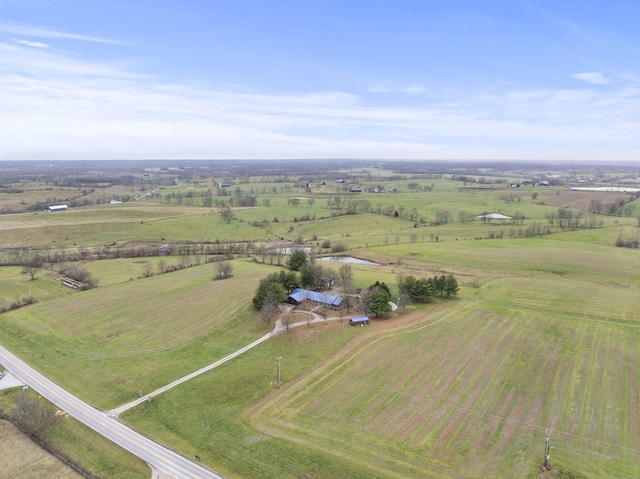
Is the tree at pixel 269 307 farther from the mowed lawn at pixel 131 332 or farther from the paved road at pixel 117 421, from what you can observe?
the paved road at pixel 117 421

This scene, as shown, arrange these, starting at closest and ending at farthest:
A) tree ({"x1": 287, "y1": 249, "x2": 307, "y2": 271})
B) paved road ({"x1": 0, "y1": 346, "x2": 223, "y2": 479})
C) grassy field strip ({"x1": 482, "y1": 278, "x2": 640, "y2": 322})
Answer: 1. paved road ({"x1": 0, "y1": 346, "x2": 223, "y2": 479})
2. grassy field strip ({"x1": 482, "y1": 278, "x2": 640, "y2": 322})
3. tree ({"x1": 287, "y1": 249, "x2": 307, "y2": 271})

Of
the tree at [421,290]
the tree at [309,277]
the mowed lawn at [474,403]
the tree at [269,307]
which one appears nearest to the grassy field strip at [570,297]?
the mowed lawn at [474,403]

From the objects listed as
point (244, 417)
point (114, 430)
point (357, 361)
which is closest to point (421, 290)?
point (357, 361)

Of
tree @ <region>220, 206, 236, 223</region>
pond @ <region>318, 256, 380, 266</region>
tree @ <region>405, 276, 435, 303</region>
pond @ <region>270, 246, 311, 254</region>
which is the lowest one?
pond @ <region>318, 256, 380, 266</region>

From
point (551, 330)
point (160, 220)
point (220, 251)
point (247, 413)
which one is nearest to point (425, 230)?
point (220, 251)

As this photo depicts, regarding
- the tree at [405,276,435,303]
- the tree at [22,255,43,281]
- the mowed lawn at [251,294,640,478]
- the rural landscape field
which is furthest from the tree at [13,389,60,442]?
the tree at [22,255,43,281]

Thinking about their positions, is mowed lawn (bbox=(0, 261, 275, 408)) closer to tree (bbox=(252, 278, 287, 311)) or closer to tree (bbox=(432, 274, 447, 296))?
tree (bbox=(252, 278, 287, 311))

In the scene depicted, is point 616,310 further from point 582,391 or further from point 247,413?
point 247,413
